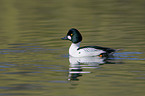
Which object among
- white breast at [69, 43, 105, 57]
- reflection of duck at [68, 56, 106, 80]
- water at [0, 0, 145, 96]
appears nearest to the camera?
water at [0, 0, 145, 96]

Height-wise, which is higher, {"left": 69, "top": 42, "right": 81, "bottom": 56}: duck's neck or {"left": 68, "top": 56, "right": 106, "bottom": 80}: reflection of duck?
{"left": 69, "top": 42, "right": 81, "bottom": 56}: duck's neck

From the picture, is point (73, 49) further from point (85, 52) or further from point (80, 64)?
point (80, 64)

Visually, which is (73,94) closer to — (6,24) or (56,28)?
(56,28)

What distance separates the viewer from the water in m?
10.5

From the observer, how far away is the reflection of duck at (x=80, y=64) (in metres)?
12.0

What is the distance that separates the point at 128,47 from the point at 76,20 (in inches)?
360

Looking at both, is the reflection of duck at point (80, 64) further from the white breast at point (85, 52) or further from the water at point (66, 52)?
the white breast at point (85, 52)

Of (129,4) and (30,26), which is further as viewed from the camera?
(129,4)

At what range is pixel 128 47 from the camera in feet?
50.8

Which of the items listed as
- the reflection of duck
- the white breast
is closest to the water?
the reflection of duck

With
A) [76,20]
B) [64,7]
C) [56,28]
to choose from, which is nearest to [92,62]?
[56,28]

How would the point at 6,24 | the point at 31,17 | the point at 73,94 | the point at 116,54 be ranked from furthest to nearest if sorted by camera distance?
the point at 31,17 < the point at 6,24 < the point at 116,54 < the point at 73,94

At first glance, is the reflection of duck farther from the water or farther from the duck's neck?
the duck's neck

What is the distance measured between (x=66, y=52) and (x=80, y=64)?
2314 millimetres
